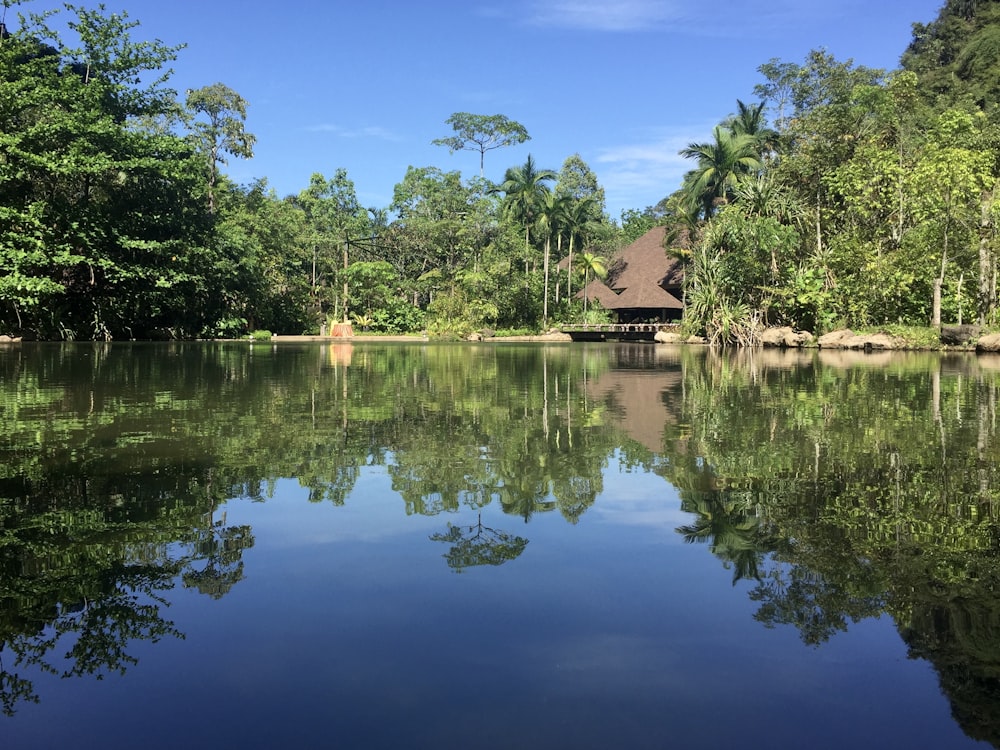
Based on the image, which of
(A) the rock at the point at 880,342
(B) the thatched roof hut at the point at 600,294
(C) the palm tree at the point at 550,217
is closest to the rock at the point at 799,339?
(A) the rock at the point at 880,342

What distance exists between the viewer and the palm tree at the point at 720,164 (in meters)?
43.4

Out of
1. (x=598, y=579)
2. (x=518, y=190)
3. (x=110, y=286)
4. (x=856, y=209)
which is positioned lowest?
(x=598, y=579)

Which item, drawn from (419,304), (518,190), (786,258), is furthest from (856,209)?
(419,304)

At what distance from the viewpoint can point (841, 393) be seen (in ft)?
41.6

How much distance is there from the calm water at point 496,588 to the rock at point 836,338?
26.8 metres

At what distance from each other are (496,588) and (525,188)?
4804cm

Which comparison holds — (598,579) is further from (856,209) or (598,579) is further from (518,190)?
(518,190)

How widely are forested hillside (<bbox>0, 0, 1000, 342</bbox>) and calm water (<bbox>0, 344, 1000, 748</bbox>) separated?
24733 mm

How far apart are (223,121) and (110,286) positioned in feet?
65.4

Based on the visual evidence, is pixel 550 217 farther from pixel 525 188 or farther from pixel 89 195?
pixel 89 195

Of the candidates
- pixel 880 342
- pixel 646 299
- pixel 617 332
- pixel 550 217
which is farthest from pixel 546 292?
pixel 880 342

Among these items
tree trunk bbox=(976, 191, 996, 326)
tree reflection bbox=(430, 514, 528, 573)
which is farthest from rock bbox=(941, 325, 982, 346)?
tree reflection bbox=(430, 514, 528, 573)

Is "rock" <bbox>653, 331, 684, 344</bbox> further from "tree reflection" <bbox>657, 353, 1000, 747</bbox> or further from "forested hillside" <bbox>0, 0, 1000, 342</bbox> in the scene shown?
"tree reflection" <bbox>657, 353, 1000, 747</bbox>

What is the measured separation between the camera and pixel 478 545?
4.25 meters
